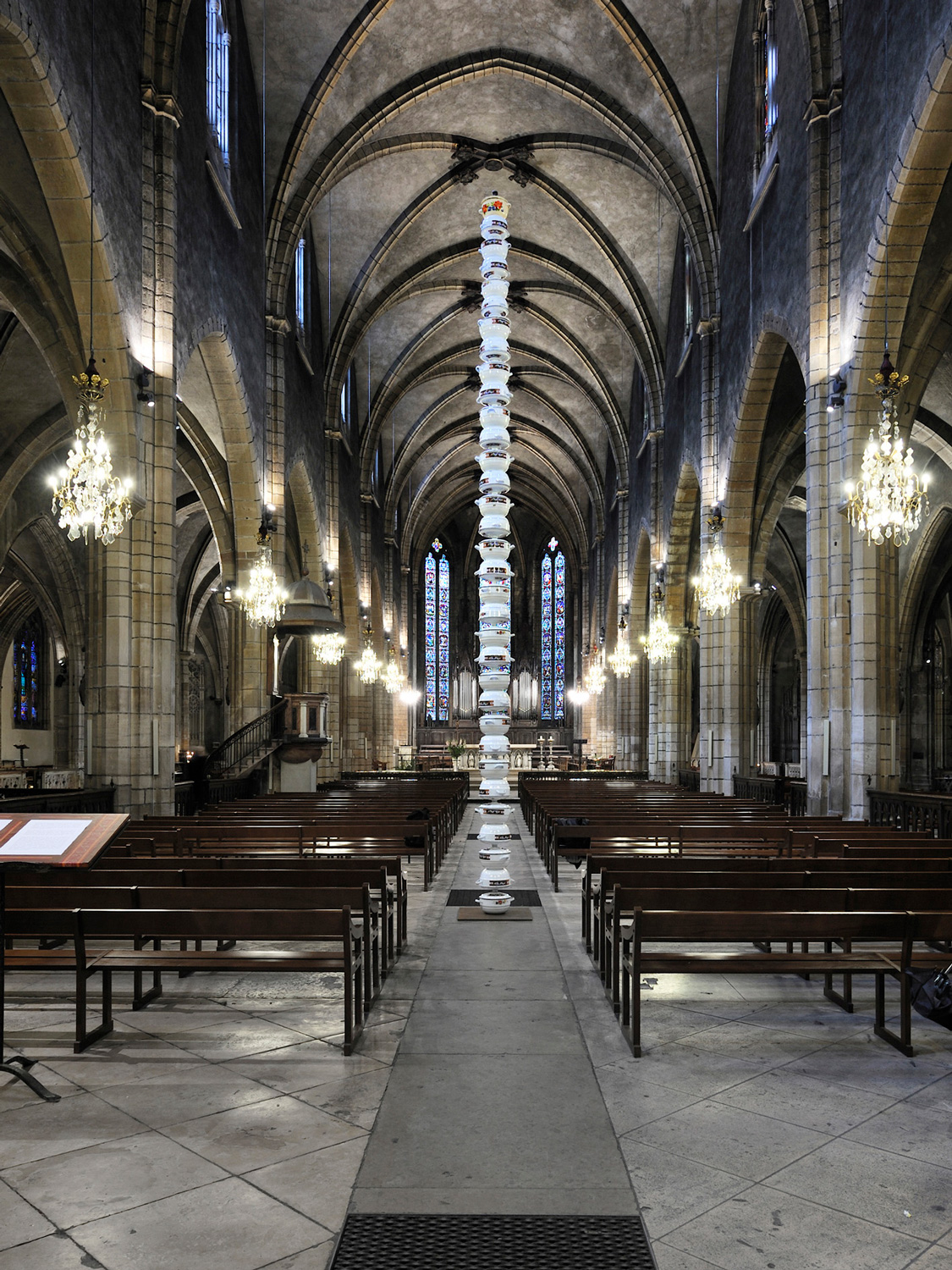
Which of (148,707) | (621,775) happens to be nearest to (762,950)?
(148,707)

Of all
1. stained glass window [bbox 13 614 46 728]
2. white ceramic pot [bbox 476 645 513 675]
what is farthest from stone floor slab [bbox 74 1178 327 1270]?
stained glass window [bbox 13 614 46 728]

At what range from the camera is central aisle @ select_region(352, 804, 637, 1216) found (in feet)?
11.9

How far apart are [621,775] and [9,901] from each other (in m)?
25.0

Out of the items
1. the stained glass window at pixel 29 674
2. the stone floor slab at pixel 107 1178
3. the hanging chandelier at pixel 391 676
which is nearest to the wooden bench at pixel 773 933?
the stone floor slab at pixel 107 1178

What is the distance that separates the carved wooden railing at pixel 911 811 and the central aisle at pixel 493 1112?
6.62m

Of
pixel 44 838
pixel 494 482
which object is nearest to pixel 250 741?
pixel 494 482

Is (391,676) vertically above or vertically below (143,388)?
below

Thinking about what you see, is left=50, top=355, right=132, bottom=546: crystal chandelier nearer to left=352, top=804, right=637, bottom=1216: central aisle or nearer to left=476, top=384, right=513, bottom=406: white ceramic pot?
left=476, top=384, right=513, bottom=406: white ceramic pot

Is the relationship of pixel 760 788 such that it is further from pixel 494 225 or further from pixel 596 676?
pixel 596 676

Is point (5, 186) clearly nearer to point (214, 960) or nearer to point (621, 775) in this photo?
point (214, 960)

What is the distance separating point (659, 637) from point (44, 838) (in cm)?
2105

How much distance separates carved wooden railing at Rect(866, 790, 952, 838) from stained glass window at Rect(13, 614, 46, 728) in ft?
111

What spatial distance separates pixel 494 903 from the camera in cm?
909

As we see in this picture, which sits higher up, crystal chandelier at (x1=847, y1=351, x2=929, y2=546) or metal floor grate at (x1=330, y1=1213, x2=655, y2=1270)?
crystal chandelier at (x1=847, y1=351, x2=929, y2=546)
